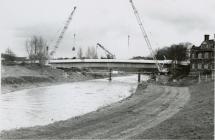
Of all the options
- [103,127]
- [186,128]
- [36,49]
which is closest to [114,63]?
[36,49]

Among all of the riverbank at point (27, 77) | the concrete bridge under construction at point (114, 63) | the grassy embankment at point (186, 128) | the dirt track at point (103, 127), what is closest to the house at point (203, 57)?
the concrete bridge under construction at point (114, 63)

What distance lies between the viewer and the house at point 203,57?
104 metres

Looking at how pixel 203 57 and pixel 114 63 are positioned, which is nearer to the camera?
pixel 203 57

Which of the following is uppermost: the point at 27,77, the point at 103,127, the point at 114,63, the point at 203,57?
the point at 203,57

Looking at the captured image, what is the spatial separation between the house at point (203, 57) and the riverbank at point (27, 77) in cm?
3871

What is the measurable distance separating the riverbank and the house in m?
38.7

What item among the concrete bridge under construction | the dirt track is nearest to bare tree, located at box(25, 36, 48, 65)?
the concrete bridge under construction

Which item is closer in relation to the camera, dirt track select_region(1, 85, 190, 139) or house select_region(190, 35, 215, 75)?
dirt track select_region(1, 85, 190, 139)

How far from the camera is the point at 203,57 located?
105625 mm

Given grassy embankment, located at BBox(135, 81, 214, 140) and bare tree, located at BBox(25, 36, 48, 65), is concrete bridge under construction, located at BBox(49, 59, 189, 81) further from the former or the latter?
grassy embankment, located at BBox(135, 81, 214, 140)

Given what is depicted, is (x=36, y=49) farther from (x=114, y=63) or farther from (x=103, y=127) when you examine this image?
(x=103, y=127)

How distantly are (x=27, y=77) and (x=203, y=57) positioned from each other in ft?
156

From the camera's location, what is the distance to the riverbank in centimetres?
8269

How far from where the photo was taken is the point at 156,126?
91.2 ft
